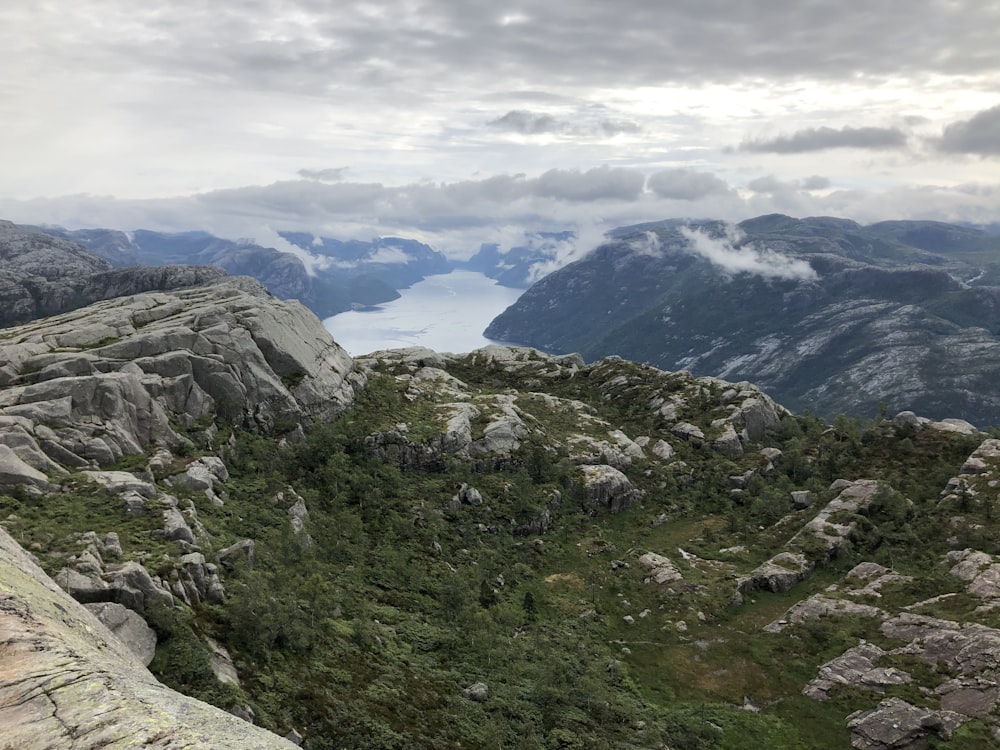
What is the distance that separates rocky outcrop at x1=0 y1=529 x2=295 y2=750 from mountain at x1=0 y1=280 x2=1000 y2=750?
0.09 metres

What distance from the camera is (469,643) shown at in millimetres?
40469

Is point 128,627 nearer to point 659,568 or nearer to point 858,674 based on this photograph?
point 858,674

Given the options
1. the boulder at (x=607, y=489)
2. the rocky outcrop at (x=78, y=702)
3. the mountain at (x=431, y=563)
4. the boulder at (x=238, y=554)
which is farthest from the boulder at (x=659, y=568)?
the rocky outcrop at (x=78, y=702)

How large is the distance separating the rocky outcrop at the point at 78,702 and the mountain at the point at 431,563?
9 centimetres

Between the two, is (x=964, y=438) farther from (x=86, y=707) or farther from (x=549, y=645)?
(x=86, y=707)

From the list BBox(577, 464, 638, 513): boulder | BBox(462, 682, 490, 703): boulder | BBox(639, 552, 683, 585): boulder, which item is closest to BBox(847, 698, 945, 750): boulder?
BBox(639, 552, 683, 585): boulder

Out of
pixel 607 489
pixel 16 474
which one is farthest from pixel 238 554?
pixel 607 489

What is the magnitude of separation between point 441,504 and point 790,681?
37.7 m

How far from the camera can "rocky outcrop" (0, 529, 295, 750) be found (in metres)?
11.5

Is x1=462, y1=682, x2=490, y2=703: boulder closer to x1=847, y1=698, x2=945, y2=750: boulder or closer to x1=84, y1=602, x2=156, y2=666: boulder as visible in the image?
x1=84, y1=602, x2=156, y2=666: boulder

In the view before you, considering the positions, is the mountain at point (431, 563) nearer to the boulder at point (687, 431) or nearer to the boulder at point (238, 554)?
the boulder at point (238, 554)

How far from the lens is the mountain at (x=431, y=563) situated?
24906 millimetres

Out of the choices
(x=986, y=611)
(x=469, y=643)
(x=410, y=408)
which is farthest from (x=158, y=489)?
(x=986, y=611)

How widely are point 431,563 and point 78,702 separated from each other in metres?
41.7
